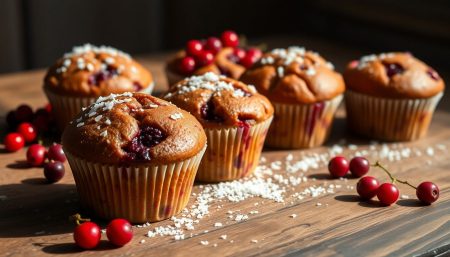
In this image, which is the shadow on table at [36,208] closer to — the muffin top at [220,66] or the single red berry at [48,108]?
the single red berry at [48,108]

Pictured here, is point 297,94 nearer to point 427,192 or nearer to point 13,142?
point 427,192

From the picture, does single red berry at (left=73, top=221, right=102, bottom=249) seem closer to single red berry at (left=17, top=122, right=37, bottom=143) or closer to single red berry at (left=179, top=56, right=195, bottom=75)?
single red berry at (left=17, top=122, right=37, bottom=143)

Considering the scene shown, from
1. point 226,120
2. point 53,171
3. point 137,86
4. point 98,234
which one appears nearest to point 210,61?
point 137,86

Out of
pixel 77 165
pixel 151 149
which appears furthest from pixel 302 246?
pixel 77 165

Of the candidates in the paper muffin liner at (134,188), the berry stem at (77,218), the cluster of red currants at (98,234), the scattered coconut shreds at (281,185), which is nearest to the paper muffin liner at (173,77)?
the scattered coconut shreds at (281,185)

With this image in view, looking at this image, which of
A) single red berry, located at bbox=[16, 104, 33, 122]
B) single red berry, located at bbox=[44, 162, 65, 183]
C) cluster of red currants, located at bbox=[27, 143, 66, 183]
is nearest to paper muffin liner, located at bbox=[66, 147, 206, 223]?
single red berry, located at bbox=[44, 162, 65, 183]

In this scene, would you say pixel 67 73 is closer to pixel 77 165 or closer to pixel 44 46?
pixel 77 165
